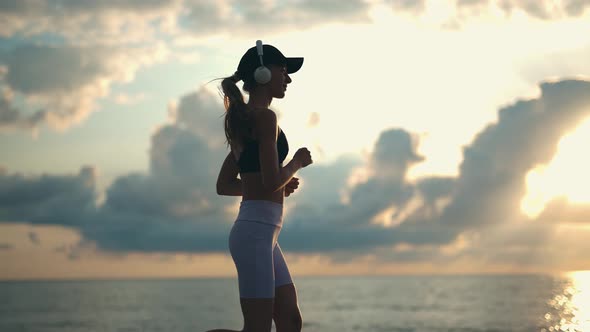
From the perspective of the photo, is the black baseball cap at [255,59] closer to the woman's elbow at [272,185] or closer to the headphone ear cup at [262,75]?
the headphone ear cup at [262,75]

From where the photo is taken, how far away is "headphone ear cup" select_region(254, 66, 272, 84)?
14.0 ft

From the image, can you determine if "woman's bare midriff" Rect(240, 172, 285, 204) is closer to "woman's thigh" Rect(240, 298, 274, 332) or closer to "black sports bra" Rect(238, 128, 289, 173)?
"black sports bra" Rect(238, 128, 289, 173)

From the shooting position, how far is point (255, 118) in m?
4.15

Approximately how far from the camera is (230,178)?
4.75 metres

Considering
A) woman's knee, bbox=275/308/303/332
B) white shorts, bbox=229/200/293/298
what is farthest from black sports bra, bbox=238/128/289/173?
woman's knee, bbox=275/308/303/332

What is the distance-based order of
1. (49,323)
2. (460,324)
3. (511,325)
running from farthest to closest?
(49,323)
(460,324)
(511,325)

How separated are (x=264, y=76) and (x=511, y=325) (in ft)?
151

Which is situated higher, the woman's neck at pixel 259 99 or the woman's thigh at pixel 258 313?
the woman's neck at pixel 259 99

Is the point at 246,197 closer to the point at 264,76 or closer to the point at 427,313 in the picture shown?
the point at 264,76

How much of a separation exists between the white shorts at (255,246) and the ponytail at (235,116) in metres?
0.41

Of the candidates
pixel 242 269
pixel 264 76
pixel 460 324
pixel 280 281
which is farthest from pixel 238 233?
pixel 460 324

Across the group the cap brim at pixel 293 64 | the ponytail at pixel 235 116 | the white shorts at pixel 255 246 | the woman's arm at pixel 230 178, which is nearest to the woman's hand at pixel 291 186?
the woman's arm at pixel 230 178

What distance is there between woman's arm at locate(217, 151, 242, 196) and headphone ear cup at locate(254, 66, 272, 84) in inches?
27.1

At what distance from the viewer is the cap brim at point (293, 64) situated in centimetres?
450
